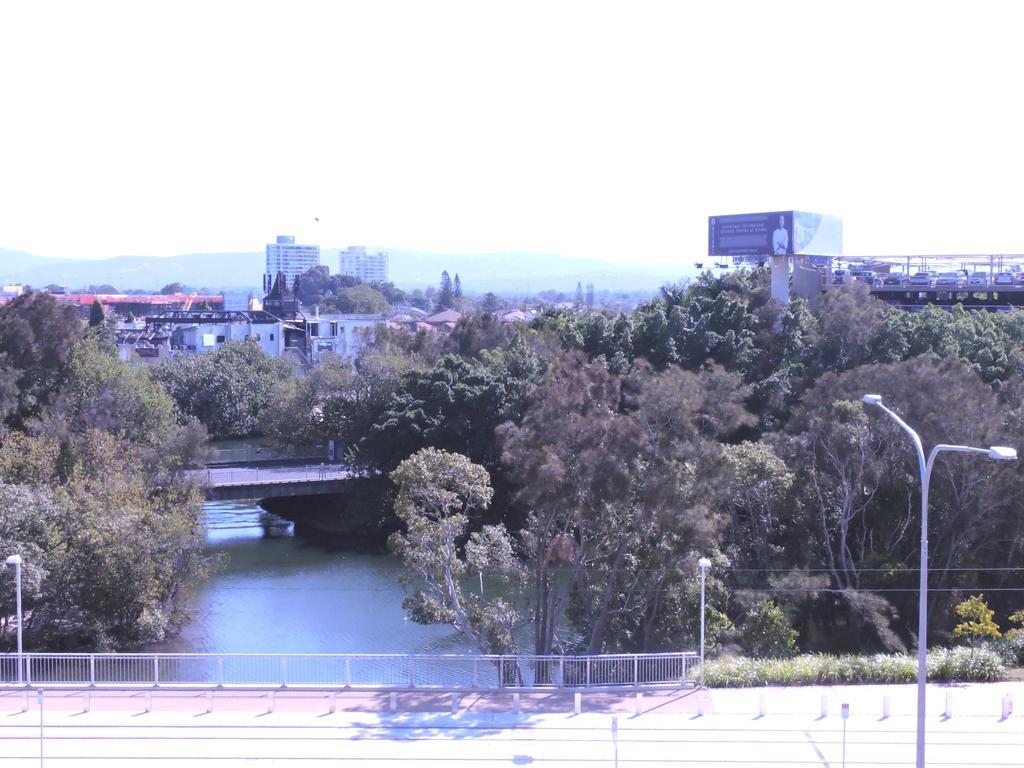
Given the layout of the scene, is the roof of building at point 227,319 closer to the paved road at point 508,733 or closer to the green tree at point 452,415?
the green tree at point 452,415

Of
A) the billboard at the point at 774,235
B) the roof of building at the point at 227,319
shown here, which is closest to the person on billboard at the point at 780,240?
the billboard at the point at 774,235

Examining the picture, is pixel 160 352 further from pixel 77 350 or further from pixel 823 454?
pixel 823 454

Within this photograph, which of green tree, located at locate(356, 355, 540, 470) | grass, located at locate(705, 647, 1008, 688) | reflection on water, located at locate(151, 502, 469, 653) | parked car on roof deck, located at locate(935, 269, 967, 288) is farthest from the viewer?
parked car on roof deck, located at locate(935, 269, 967, 288)

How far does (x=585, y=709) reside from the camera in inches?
728

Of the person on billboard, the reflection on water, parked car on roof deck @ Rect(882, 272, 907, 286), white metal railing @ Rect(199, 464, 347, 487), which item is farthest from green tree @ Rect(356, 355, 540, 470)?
parked car on roof deck @ Rect(882, 272, 907, 286)

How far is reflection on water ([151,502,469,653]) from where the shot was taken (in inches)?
1094

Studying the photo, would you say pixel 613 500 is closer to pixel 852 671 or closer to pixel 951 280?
pixel 852 671

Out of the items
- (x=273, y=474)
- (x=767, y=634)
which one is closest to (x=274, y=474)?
(x=273, y=474)

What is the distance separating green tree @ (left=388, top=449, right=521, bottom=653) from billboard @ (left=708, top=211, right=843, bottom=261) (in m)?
33.4

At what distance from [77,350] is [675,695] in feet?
92.9

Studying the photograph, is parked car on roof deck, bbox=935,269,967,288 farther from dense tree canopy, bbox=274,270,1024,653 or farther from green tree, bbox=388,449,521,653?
green tree, bbox=388,449,521,653

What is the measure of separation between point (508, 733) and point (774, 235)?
128 feet

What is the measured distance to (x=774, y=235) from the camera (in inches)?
2057

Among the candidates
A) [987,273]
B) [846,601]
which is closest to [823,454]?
[846,601]
